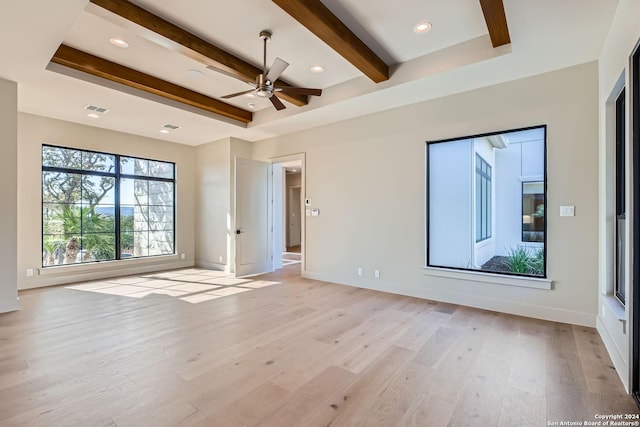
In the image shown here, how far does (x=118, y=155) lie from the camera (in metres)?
6.33

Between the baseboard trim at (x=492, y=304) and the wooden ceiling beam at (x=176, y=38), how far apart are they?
3640 millimetres

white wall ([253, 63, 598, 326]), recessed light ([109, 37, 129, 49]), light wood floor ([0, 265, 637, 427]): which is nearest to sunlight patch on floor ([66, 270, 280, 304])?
light wood floor ([0, 265, 637, 427])

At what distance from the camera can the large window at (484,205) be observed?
4426 mm

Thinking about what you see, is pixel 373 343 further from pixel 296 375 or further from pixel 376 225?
pixel 376 225

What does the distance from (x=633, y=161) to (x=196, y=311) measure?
451 cm

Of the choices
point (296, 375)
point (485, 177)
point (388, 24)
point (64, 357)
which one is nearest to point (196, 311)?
point (64, 357)

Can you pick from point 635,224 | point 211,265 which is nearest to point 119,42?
point 211,265

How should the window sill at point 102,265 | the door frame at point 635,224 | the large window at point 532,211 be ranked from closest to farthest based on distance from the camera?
the door frame at point 635,224 < the large window at point 532,211 < the window sill at point 102,265

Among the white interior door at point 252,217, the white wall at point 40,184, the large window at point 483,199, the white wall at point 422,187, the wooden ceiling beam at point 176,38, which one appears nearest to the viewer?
the wooden ceiling beam at point 176,38

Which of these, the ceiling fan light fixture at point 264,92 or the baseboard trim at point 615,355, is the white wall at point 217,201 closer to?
the ceiling fan light fixture at point 264,92

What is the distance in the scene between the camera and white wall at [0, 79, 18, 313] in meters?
3.85

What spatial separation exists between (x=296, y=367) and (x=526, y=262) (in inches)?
147

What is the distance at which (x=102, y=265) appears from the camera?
6066 millimetres

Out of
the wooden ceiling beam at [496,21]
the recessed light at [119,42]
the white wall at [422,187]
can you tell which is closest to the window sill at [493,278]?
Result: the white wall at [422,187]
